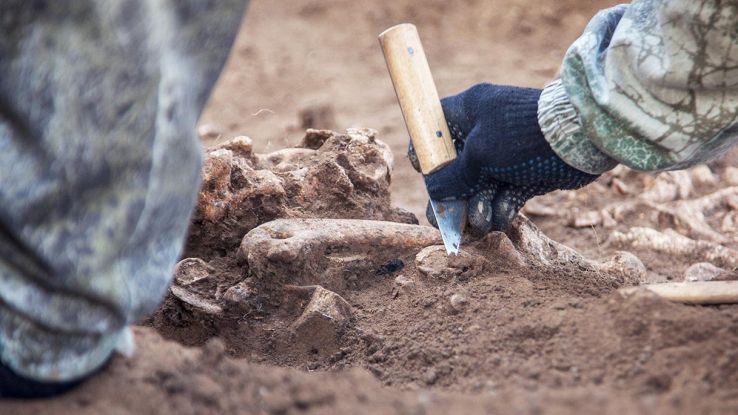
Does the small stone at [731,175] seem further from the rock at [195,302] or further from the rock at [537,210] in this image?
the rock at [195,302]

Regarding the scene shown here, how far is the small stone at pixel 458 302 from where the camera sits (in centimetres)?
241

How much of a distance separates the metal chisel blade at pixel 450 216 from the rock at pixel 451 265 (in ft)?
0.24

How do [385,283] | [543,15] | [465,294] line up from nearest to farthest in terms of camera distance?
[465,294]
[385,283]
[543,15]

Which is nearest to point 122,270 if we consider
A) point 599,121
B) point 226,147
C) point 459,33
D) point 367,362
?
point 367,362

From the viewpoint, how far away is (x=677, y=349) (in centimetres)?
191

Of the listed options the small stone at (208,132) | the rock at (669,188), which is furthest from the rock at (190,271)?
the small stone at (208,132)

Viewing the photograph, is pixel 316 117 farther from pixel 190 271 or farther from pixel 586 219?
pixel 190 271

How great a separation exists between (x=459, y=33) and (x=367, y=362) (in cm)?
516

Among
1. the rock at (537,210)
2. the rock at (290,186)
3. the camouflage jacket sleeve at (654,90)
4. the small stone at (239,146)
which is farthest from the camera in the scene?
the rock at (537,210)

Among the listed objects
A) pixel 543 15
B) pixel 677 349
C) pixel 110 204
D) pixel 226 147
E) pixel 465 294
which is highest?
pixel 110 204

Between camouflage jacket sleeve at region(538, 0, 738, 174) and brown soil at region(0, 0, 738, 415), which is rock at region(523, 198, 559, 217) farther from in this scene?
camouflage jacket sleeve at region(538, 0, 738, 174)

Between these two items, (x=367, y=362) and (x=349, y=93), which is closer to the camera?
(x=367, y=362)

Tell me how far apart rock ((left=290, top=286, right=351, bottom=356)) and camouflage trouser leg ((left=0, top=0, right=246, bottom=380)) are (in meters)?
0.86

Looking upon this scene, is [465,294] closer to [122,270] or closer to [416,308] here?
[416,308]
